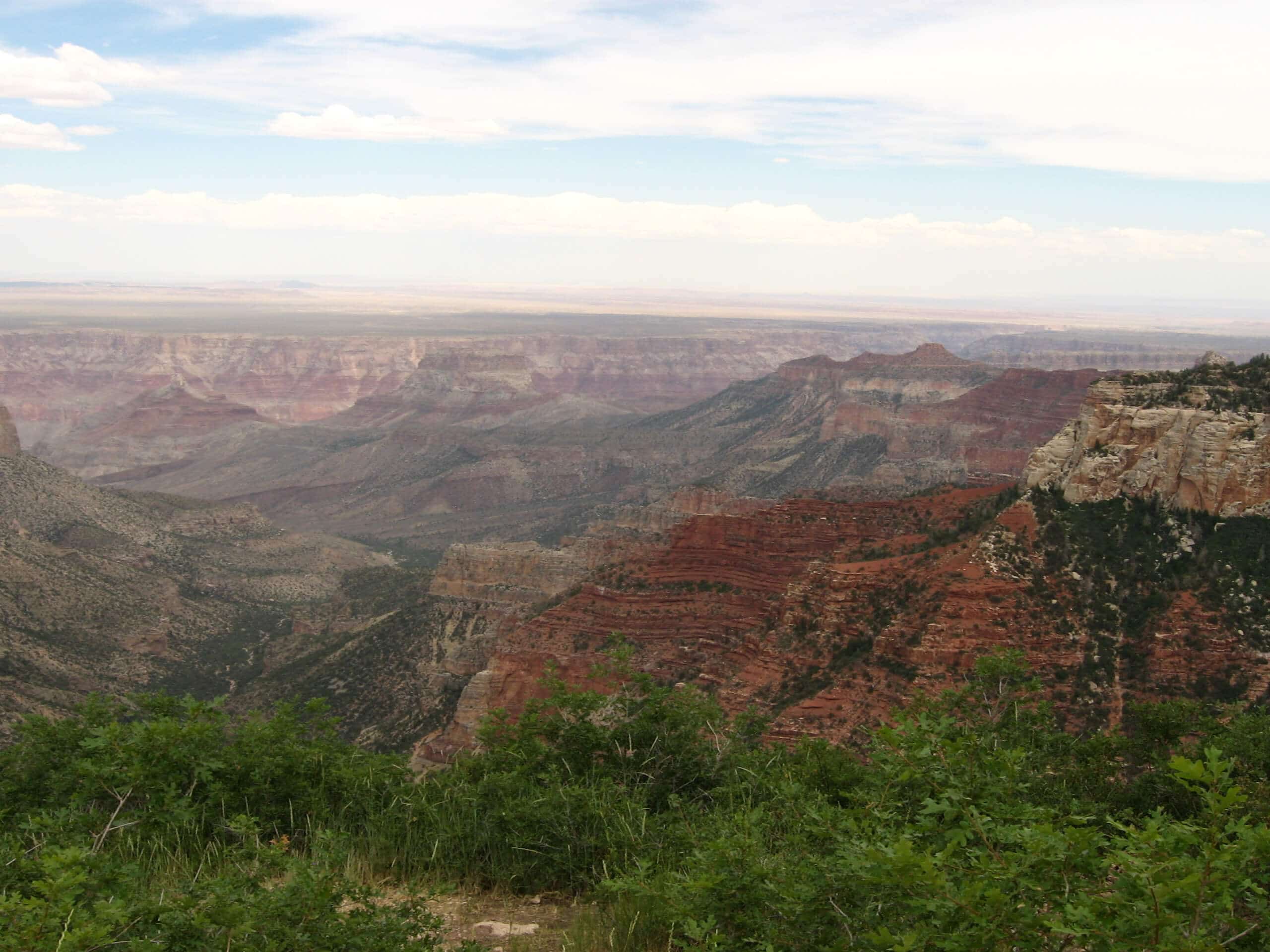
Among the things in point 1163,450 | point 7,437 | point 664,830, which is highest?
point 1163,450

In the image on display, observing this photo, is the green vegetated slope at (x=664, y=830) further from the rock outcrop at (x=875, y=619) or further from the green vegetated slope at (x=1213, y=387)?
the green vegetated slope at (x=1213, y=387)

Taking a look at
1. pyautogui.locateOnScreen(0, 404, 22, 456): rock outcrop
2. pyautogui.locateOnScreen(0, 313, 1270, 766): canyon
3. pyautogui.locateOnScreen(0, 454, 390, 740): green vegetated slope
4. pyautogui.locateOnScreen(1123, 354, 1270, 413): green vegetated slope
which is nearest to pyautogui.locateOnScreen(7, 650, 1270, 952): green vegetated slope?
pyautogui.locateOnScreen(0, 313, 1270, 766): canyon

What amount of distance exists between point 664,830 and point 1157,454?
2601 centimetres

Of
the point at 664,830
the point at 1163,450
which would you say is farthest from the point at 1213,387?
the point at 664,830

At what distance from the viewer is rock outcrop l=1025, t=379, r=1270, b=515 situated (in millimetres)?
31719

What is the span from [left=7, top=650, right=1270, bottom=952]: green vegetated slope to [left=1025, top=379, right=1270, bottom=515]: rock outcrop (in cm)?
1160

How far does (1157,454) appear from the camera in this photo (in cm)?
3344

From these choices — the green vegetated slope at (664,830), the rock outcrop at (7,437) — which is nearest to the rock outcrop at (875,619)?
the green vegetated slope at (664,830)

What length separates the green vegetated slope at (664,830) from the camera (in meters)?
7.47

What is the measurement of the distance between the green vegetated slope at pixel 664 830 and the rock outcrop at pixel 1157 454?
38.1 ft

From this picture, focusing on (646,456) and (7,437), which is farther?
(646,456)

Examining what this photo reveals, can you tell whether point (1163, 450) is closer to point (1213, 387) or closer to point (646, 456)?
point (1213, 387)

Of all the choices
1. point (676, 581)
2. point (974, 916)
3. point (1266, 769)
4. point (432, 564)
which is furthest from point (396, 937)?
point (432, 564)

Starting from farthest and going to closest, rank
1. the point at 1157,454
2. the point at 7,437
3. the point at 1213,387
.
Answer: the point at 7,437, the point at 1213,387, the point at 1157,454
